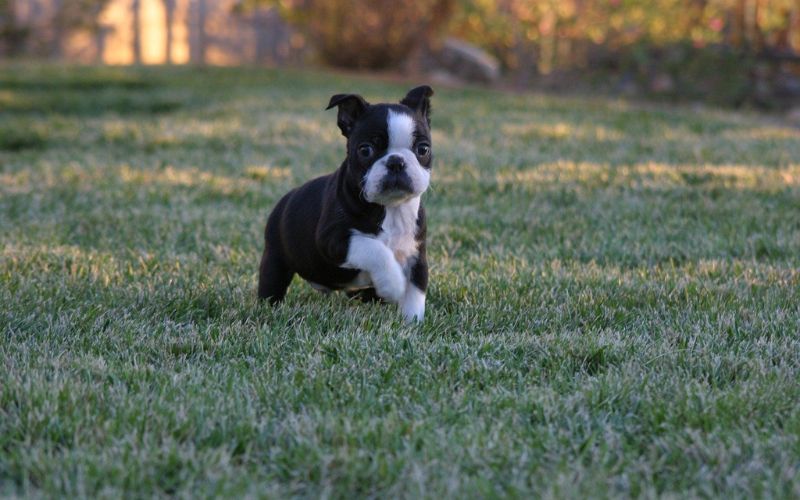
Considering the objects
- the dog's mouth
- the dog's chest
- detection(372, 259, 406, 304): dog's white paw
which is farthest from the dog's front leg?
the dog's mouth

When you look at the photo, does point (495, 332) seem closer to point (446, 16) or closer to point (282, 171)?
point (282, 171)

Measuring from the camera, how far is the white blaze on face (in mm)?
3666

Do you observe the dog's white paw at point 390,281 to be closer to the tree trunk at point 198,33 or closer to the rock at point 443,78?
the rock at point 443,78

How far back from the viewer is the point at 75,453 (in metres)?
2.61

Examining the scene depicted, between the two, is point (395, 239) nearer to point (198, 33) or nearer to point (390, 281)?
point (390, 281)

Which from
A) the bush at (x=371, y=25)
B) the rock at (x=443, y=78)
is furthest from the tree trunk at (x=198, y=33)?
the rock at (x=443, y=78)

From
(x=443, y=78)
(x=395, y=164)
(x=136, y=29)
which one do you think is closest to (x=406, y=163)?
(x=395, y=164)

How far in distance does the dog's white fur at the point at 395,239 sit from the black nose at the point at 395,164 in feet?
0.07

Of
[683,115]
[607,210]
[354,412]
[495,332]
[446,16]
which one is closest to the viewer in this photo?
[354,412]

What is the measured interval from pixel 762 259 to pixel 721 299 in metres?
1.07

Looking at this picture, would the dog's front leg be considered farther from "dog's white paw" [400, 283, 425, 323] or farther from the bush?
the bush

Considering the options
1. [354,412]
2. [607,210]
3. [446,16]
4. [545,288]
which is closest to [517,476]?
[354,412]

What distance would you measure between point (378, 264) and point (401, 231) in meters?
0.23

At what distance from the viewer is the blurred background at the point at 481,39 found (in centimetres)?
1355
